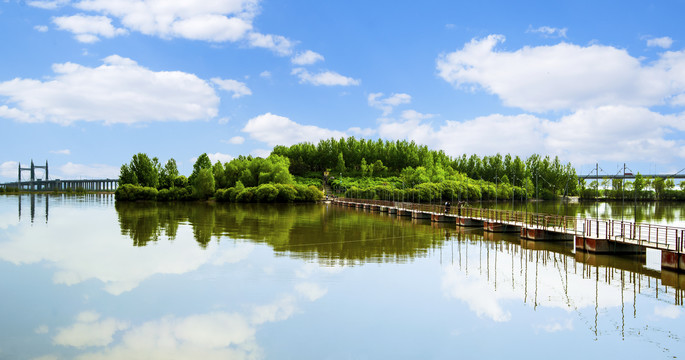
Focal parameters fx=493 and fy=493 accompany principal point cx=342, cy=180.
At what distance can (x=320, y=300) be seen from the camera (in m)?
16.0

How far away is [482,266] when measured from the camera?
872 inches

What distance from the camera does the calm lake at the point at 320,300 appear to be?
484 inches

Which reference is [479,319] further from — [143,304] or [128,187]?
[128,187]

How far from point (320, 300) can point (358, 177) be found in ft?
394

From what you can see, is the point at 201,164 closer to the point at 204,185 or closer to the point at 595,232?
the point at 204,185

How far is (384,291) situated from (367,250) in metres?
9.58

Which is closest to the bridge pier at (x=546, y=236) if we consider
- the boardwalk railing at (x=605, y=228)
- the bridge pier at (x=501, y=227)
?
the boardwalk railing at (x=605, y=228)

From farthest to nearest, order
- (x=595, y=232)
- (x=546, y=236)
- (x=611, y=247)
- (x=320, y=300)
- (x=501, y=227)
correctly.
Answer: (x=501, y=227) < (x=546, y=236) < (x=595, y=232) < (x=611, y=247) < (x=320, y=300)

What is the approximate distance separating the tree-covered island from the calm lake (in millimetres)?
44058

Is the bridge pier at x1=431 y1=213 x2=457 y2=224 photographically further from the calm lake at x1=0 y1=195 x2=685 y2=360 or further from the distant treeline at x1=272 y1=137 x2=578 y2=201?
the distant treeline at x1=272 y1=137 x2=578 y2=201

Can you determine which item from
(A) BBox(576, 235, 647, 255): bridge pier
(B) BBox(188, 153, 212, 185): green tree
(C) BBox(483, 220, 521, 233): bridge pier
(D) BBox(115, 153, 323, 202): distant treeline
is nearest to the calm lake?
(A) BBox(576, 235, 647, 255): bridge pier

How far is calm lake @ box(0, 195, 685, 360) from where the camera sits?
12305 millimetres

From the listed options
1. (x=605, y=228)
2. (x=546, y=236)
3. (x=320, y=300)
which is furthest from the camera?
(x=546, y=236)

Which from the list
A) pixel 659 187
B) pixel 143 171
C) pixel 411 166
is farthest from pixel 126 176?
pixel 659 187
